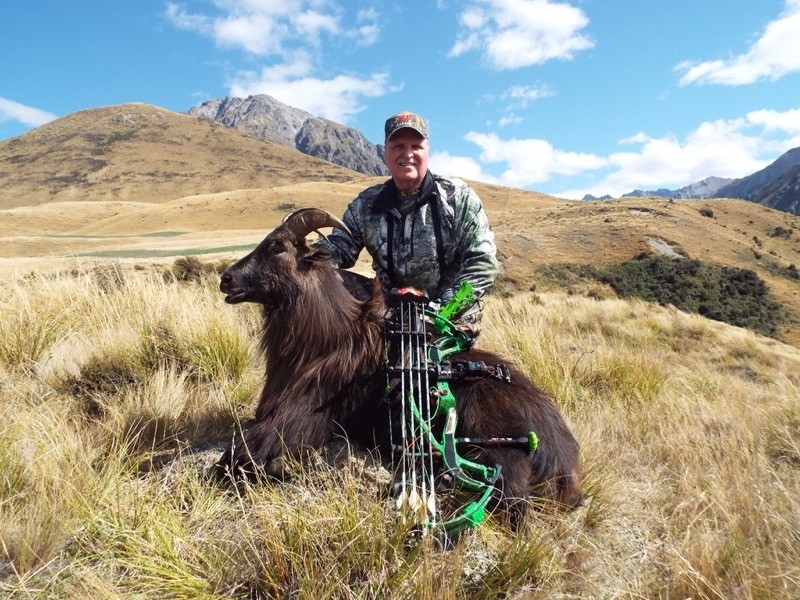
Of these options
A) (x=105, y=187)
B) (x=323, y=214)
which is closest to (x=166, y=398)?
(x=323, y=214)

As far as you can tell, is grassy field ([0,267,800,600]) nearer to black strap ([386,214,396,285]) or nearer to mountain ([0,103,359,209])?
black strap ([386,214,396,285])

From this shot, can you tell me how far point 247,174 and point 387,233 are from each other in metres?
121

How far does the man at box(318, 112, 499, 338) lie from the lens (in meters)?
4.37

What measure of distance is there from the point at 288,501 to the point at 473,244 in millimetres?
2521

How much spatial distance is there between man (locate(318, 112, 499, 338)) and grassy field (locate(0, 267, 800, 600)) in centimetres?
163

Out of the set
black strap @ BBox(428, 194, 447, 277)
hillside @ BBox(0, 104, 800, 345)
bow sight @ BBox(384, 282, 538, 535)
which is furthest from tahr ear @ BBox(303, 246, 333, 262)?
hillside @ BBox(0, 104, 800, 345)

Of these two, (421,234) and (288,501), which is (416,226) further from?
(288,501)

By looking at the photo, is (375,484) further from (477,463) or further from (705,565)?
(705,565)

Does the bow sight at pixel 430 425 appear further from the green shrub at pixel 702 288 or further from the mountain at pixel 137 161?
the mountain at pixel 137 161

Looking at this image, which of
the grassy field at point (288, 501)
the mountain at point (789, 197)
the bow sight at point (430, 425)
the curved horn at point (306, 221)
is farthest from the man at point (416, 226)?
the mountain at point (789, 197)

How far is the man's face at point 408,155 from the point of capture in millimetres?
4359

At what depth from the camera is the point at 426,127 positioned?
4438 mm

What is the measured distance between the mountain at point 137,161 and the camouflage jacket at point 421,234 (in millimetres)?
109771

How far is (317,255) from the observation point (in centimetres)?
365
